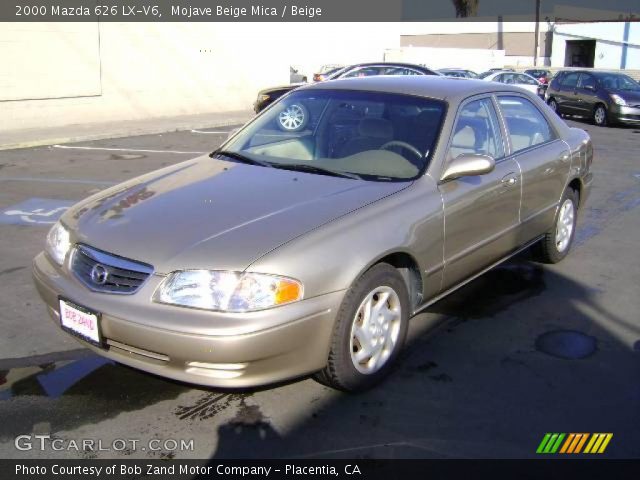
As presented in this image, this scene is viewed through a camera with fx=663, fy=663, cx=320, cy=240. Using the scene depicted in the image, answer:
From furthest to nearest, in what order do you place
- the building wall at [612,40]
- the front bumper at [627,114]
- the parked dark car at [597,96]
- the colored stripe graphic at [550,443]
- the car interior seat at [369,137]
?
the building wall at [612,40] → the parked dark car at [597,96] → the front bumper at [627,114] → the car interior seat at [369,137] → the colored stripe graphic at [550,443]

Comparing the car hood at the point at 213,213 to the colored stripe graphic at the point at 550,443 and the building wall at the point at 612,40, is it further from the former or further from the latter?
the building wall at the point at 612,40

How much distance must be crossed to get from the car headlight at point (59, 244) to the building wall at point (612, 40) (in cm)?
4874

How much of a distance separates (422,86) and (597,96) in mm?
15818

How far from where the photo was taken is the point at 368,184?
385 centimetres

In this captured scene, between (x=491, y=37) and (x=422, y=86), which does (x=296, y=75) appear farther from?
(x=491, y=37)

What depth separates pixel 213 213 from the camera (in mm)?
3482

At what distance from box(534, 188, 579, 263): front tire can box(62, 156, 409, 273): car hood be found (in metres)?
2.33

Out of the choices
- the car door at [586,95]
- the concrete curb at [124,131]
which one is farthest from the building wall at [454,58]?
the concrete curb at [124,131]

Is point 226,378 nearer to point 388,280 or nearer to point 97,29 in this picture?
point 388,280

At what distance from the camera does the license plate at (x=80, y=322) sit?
3.19 m

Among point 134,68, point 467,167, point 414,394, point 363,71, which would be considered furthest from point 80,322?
point 134,68
